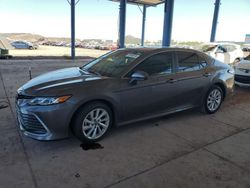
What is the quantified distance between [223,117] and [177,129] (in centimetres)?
133

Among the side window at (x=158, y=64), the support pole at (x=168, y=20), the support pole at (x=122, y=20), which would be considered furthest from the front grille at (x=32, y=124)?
the support pole at (x=122, y=20)

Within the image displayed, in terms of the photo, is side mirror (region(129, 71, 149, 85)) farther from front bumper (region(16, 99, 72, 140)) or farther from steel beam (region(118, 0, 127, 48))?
steel beam (region(118, 0, 127, 48))

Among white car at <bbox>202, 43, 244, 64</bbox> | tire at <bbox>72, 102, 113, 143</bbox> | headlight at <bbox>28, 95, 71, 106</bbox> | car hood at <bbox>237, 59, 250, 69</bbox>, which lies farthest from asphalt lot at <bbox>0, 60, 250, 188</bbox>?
white car at <bbox>202, 43, 244, 64</bbox>

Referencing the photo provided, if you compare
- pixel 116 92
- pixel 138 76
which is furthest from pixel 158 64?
pixel 116 92

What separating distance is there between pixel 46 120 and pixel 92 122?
66 centimetres

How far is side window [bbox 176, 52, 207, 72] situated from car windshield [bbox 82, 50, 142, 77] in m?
0.88

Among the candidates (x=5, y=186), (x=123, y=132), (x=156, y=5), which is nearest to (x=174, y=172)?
(x=123, y=132)

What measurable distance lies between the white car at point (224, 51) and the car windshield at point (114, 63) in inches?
336

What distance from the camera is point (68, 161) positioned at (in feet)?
9.55

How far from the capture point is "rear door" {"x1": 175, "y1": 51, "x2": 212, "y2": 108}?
4.19 metres

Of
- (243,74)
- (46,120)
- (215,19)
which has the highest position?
(215,19)

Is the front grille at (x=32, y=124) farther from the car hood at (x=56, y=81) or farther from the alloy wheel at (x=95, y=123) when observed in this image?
the alloy wheel at (x=95, y=123)

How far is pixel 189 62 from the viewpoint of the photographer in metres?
4.40

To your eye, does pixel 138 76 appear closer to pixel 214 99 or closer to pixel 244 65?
pixel 214 99
